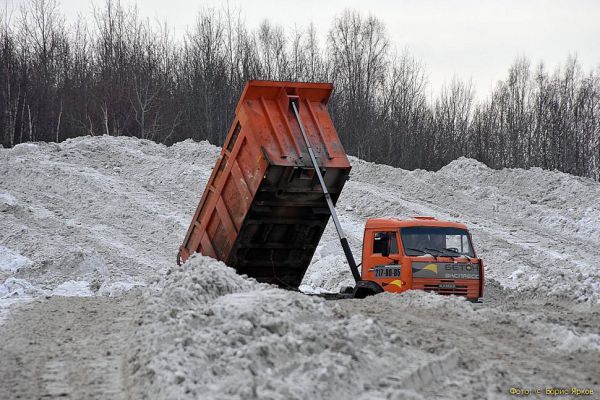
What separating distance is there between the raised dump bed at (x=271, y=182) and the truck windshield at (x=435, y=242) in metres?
1.59

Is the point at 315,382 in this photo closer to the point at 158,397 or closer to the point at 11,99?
the point at 158,397

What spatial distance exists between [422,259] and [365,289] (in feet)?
4.06

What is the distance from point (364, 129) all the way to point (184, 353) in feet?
145

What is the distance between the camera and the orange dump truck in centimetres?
1334

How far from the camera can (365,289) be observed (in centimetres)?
1398

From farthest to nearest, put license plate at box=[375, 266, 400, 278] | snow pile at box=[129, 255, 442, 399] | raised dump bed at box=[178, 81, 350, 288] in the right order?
license plate at box=[375, 266, 400, 278], raised dump bed at box=[178, 81, 350, 288], snow pile at box=[129, 255, 442, 399]

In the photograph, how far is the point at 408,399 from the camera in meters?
6.34

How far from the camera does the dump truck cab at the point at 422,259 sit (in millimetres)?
13461

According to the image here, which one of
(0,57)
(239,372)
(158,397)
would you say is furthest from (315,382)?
(0,57)

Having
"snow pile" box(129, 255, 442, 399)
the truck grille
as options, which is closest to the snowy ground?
"snow pile" box(129, 255, 442, 399)

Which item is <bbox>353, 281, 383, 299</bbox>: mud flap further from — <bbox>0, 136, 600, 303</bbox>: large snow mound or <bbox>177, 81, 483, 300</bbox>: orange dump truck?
<bbox>0, 136, 600, 303</bbox>: large snow mound

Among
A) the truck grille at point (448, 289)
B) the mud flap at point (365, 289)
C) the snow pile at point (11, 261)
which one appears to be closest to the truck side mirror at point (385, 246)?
the mud flap at point (365, 289)

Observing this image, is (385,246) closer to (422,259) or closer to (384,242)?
(384,242)

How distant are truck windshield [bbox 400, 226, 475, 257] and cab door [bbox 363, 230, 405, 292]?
0.77 ft
